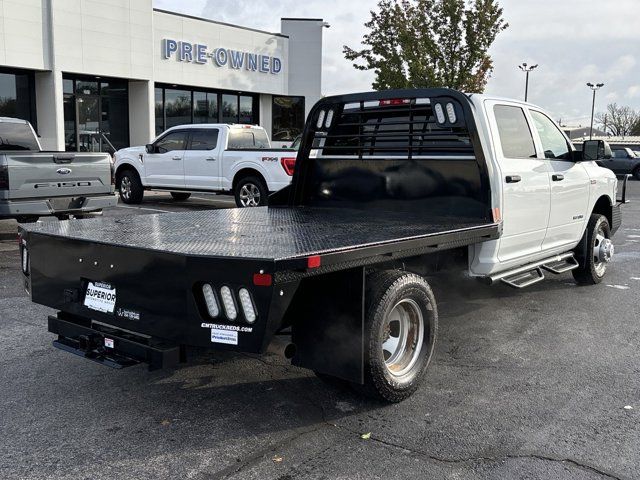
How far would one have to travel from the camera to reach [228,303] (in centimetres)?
333

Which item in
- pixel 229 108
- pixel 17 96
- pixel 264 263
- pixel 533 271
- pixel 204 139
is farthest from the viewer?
pixel 229 108

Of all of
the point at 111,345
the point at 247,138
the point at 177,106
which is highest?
the point at 177,106

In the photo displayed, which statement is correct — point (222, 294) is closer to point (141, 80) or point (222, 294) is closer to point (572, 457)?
point (572, 457)

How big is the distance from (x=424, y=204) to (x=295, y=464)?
2.94 meters

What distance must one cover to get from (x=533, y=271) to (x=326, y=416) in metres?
3.03

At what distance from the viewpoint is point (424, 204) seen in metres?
5.66

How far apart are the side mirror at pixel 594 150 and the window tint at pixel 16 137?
8405mm

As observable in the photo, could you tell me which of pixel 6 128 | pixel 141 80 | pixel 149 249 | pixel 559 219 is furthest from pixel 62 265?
pixel 141 80

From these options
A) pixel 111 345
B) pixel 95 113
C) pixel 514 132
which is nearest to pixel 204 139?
pixel 95 113

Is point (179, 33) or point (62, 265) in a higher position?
point (179, 33)

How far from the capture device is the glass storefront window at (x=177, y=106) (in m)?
24.3

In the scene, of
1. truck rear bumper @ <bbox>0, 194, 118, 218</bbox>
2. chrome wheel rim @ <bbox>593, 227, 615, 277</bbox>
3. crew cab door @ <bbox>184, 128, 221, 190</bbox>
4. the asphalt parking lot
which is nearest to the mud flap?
the asphalt parking lot

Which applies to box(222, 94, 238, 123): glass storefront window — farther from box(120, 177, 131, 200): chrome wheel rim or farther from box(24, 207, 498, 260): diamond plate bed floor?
box(24, 207, 498, 260): diamond plate bed floor

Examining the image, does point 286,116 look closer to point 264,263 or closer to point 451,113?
point 451,113
